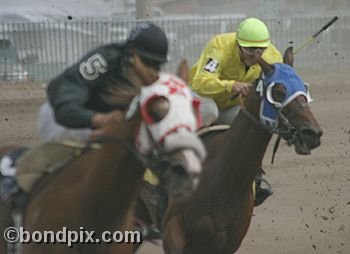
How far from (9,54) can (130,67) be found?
1270 centimetres

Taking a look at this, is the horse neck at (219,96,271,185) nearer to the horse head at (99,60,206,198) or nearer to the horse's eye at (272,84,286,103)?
the horse's eye at (272,84,286,103)

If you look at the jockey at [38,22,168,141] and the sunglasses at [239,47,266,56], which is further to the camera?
the sunglasses at [239,47,266,56]

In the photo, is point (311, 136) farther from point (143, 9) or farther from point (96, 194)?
point (143, 9)

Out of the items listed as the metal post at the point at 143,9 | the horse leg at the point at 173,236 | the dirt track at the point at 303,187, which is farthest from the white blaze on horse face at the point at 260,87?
the metal post at the point at 143,9

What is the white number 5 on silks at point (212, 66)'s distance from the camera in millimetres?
6902

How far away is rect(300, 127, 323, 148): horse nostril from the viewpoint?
5.71m

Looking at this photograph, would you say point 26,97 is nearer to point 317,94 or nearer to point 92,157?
point 317,94

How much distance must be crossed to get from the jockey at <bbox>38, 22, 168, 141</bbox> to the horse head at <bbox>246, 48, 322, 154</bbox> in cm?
128

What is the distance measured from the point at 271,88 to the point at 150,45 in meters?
1.46

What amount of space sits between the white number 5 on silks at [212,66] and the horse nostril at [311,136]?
130cm

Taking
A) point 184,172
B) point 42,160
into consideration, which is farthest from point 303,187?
point 184,172

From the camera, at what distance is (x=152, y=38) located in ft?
15.5

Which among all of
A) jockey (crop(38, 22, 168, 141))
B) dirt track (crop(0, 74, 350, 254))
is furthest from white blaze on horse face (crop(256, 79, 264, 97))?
dirt track (crop(0, 74, 350, 254))

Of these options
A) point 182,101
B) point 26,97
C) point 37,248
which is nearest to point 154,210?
point 37,248
